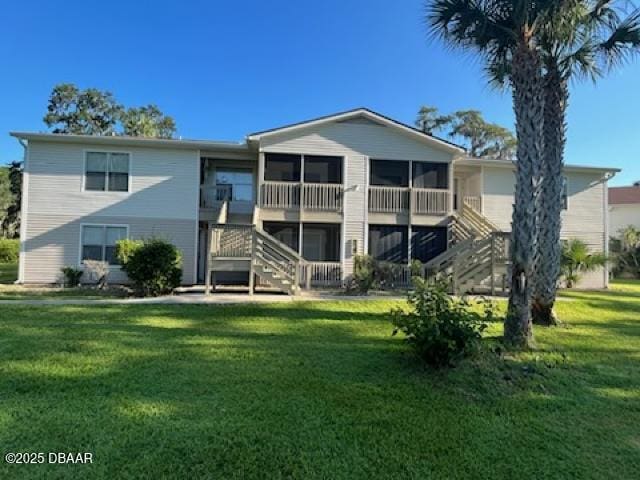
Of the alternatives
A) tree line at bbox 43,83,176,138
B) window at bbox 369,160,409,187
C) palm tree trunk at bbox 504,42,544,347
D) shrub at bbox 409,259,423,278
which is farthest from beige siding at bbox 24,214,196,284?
tree line at bbox 43,83,176,138

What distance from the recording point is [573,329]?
8.37 m

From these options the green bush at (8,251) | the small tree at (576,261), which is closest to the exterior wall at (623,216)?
the small tree at (576,261)

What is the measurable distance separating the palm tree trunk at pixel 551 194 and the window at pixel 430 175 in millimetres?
6266

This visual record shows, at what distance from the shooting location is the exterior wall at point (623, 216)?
3203 centimetres

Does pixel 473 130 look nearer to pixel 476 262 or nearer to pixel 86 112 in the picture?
pixel 476 262

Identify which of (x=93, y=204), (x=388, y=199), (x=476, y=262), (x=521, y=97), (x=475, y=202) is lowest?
(x=476, y=262)

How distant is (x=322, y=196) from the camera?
49.2 ft

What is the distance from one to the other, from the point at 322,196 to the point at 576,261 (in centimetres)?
1168

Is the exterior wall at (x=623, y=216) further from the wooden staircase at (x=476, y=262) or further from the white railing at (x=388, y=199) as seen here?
the white railing at (x=388, y=199)

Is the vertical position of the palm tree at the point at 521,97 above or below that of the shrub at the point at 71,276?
above

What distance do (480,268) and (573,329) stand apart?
4.47 m

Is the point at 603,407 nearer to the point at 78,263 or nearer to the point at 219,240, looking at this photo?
the point at 219,240

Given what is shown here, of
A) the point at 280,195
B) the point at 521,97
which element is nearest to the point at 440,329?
the point at 521,97

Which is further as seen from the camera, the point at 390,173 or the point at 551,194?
the point at 390,173
